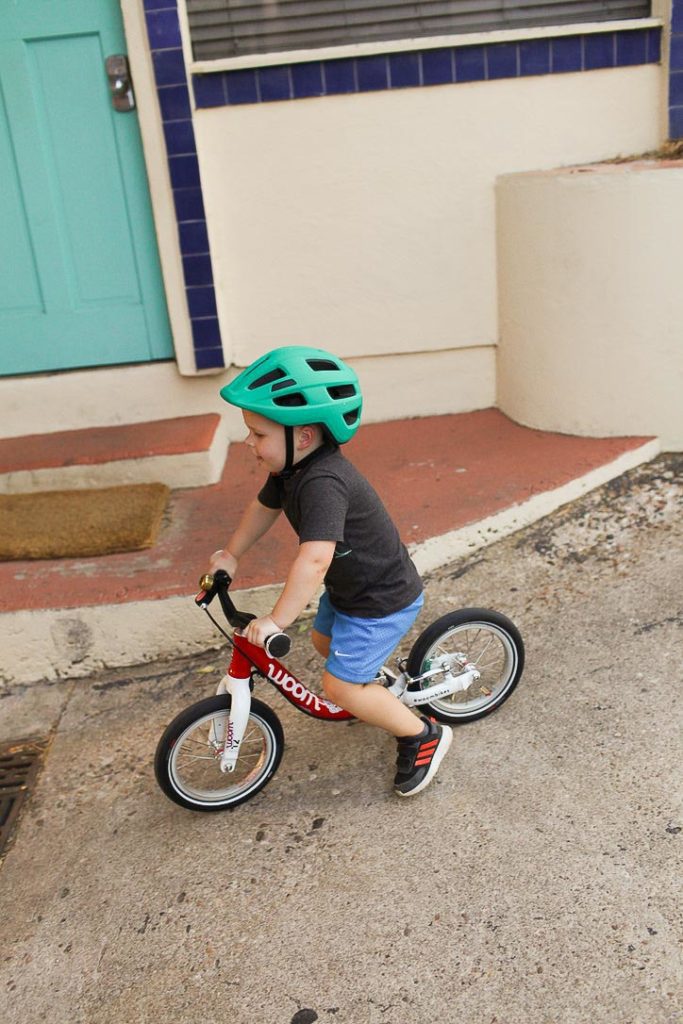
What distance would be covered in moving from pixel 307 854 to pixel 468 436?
2671 millimetres

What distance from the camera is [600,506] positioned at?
168 inches

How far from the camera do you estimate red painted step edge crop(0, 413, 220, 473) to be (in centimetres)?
→ 454

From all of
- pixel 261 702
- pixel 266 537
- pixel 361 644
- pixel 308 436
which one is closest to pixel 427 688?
pixel 361 644

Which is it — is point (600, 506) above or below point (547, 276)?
below

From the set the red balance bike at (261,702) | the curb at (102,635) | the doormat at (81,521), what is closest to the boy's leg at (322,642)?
the red balance bike at (261,702)

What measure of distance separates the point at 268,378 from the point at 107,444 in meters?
2.34

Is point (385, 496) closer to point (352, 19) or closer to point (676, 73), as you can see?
point (352, 19)

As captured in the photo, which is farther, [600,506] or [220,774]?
[600,506]

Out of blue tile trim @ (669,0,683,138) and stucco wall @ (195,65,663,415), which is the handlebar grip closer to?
stucco wall @ (195,65,663,415)

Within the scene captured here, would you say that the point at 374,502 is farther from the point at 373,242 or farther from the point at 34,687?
the point at 373,242

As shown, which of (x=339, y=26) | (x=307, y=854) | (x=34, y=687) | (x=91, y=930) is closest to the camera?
(x=91, y=930)

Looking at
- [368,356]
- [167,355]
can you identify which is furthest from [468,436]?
[167,355]

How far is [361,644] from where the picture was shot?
2.80 m

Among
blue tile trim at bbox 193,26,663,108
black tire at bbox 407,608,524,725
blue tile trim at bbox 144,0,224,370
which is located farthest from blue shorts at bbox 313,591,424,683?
blue tile trim at bbox 193,26,663,108
